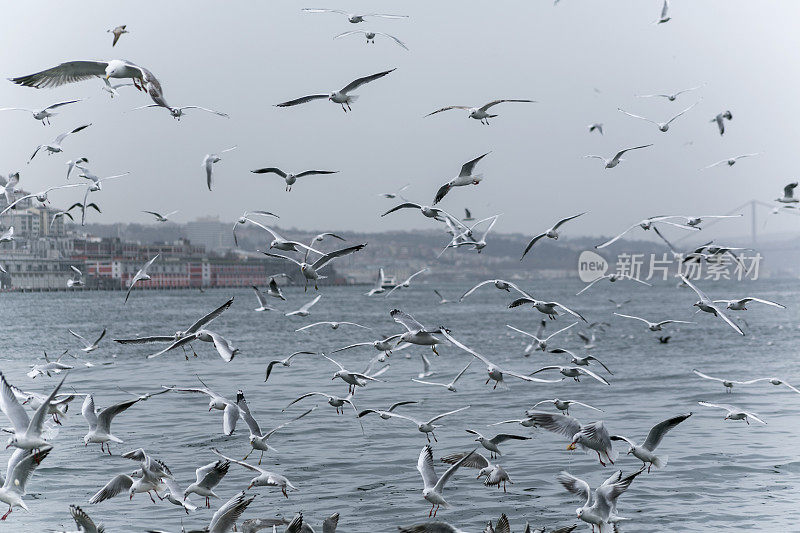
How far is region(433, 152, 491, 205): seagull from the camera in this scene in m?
17.4

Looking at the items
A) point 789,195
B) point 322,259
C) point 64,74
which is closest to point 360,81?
point 322,259

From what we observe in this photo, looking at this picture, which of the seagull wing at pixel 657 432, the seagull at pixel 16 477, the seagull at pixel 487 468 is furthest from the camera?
the seagull at pixel 487 468

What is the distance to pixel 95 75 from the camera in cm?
1262

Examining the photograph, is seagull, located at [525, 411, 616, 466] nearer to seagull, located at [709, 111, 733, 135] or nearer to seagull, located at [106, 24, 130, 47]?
seagull, located at [106, 24, 130, 47]

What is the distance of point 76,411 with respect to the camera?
2381 centimetres

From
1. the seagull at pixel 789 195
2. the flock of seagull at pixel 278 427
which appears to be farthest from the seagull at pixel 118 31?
the seagull at pixel 789 195

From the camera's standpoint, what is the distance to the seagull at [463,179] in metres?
17.4

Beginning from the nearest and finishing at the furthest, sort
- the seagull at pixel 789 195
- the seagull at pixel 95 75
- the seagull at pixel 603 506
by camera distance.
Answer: the seagull at pixel 603 506 → the seagull at pixel 95 75 → the seagull at pixel 789 195

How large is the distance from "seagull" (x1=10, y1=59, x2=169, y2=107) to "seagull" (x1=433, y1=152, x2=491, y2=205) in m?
6.63

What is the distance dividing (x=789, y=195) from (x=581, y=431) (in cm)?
1254

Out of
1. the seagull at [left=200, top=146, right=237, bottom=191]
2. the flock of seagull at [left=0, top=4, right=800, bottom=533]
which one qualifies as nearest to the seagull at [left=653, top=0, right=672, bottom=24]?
the flock of seagull at [left=0, top=4, right=800, bottom=533]

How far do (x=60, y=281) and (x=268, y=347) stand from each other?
142810 mm

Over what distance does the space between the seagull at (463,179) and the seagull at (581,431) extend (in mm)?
5363

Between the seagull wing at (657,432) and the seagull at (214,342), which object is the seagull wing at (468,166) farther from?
the seagull wing at (657,432)
